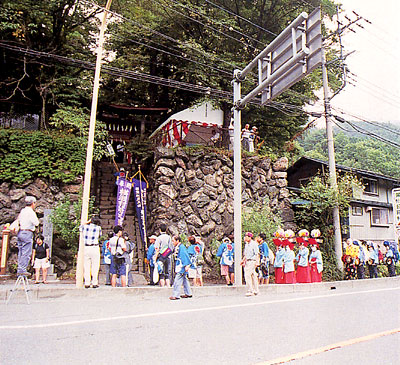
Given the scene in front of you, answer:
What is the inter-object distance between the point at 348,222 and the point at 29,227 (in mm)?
21517

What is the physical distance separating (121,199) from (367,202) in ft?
59.0

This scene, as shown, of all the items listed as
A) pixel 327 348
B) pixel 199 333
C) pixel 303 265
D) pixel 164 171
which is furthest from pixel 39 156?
pixel 327 348

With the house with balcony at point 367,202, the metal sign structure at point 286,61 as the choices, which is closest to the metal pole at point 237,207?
the metal sign structure at point 286,61

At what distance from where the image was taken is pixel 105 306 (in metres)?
7.97

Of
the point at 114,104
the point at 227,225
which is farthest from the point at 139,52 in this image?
the point at 227,225

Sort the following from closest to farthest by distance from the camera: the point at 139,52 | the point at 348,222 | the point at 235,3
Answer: the point at 235,3 → the point at 139,52 → the point at 348,222

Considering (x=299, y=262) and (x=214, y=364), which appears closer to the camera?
(x=214, y=364)

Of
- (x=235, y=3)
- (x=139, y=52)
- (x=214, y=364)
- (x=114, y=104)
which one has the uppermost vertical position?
(x=235, y=3)

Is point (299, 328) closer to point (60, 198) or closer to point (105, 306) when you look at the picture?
point (105, 306)

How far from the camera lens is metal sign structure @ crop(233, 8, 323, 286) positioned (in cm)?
876

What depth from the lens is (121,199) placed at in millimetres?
15758

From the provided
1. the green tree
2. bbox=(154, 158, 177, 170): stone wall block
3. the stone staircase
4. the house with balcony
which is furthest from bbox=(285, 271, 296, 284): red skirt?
the green tree

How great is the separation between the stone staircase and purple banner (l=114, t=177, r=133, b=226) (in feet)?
4.64

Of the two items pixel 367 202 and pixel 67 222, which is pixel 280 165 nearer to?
pixel 367 202
